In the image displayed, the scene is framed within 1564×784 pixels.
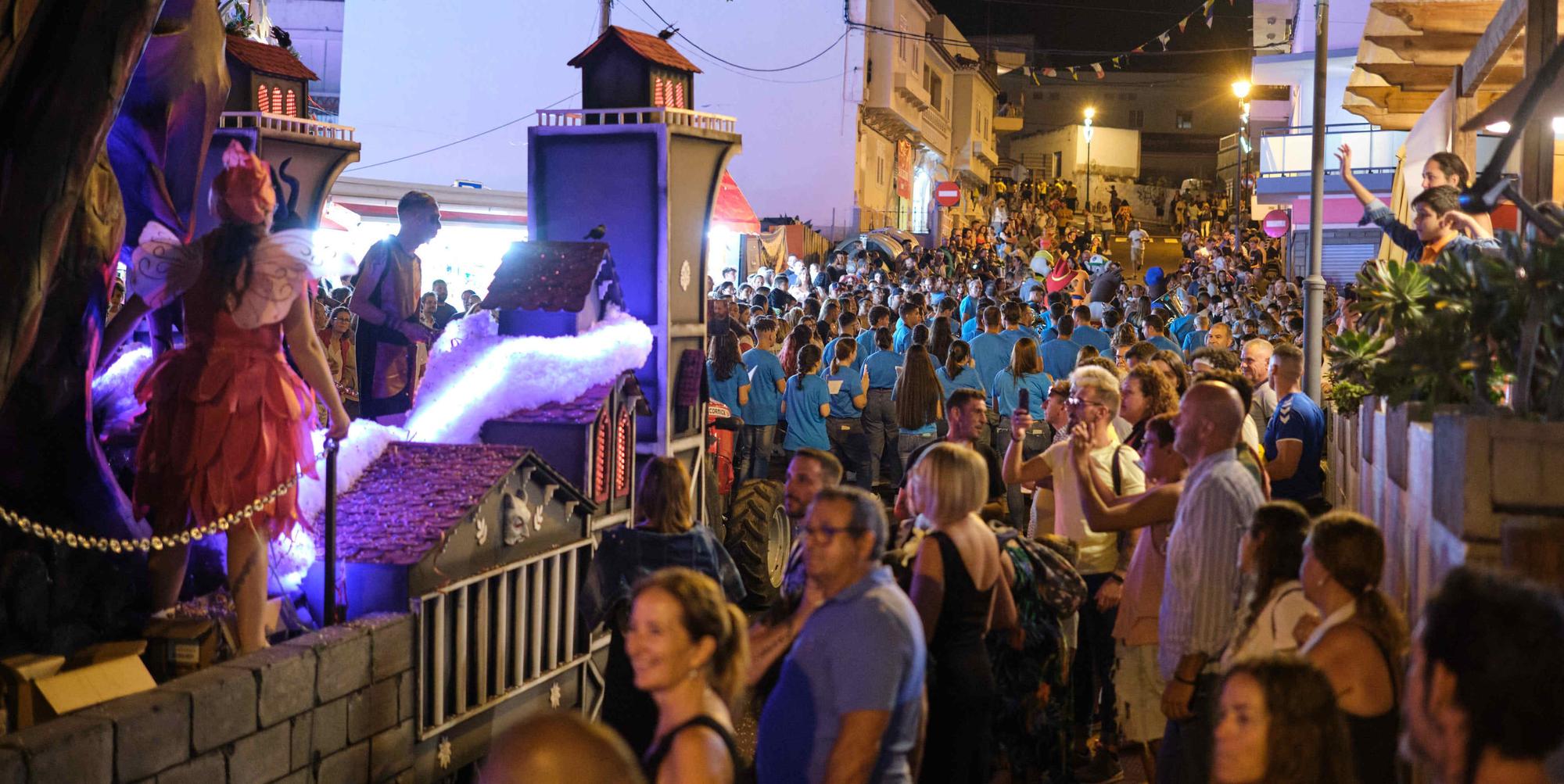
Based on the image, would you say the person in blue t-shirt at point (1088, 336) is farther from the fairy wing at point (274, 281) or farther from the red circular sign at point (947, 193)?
the red circular sign at point (947, 193)

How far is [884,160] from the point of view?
48.5 metres

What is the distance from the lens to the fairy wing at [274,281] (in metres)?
5.34

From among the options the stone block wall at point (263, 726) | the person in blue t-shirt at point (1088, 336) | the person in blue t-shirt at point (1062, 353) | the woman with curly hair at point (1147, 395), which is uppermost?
the person in blue t-shirt at point (1088, 336)

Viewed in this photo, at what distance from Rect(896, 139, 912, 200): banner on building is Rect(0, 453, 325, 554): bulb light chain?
4656 cm

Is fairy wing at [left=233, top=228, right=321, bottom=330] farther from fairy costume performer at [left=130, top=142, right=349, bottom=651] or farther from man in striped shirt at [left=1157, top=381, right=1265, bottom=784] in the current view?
man in striped shirt at [left=1157, top=381, right=1265, bottom=784]

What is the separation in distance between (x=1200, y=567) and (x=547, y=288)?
4.13 meters

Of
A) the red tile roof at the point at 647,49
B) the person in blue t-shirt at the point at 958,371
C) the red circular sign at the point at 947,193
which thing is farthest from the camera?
the red circular sign at the point at 947,193

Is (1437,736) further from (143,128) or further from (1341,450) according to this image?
(1341,450)

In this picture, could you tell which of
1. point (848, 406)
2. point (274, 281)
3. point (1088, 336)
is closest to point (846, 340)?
point (848, 406)

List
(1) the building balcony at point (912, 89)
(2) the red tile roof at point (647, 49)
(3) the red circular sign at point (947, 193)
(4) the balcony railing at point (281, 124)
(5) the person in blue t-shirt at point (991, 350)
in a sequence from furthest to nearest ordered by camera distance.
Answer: (1) the building balcony at point (912, 89), (3) the red circular sign at point (947, 193), (5) the person in blue t-shirt at point (991, 350), (4) the balcony railing at point (281, 124), (2) the red tile roof at point (647, 49)

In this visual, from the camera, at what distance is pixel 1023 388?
12141mm

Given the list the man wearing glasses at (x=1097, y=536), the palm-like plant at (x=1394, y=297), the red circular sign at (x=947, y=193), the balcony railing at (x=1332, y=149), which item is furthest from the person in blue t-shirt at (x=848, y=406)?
the red circular sign at (x=947, y=193)

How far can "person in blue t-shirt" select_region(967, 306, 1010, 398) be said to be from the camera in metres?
14.1

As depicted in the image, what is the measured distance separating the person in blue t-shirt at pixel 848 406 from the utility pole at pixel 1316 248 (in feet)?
12.5
